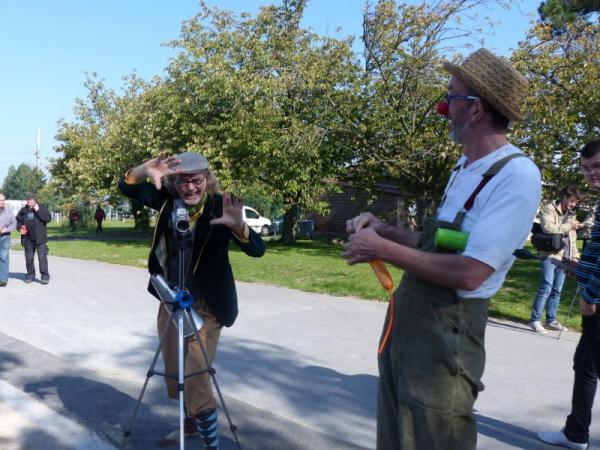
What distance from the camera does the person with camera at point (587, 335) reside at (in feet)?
12.1

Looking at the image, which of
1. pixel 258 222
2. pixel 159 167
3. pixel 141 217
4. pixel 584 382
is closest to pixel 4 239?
pixel 159 167

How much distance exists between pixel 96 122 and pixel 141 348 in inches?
1304

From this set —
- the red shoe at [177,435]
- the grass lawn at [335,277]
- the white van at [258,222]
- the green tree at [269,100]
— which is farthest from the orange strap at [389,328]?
the white van at [258,222]

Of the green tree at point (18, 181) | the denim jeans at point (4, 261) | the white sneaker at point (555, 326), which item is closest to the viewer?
the white sneaker at point (555, 326)

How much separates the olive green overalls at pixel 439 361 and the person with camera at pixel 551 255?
5671 mm

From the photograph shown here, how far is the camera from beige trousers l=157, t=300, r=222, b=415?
3738 mm

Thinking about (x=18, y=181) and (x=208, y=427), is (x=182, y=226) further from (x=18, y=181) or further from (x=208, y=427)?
(x=18, y=181)

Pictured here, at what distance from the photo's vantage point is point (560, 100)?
46.8ft

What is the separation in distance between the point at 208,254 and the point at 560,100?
41.8ft

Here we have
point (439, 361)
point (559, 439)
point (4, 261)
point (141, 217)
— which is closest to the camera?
point (439, 361)

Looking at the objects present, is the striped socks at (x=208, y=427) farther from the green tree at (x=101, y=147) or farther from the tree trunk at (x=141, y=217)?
the tree trunk at (x=141, y=217)

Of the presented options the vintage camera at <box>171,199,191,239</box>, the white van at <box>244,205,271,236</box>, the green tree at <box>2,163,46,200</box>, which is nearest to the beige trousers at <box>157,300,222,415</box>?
the vintage camera at <box>171,199,191,239</box>

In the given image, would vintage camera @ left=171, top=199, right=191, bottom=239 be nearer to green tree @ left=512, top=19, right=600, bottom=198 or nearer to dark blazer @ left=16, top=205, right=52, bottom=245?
dark blazer @ left=16, top=205, right=52, bottom=245

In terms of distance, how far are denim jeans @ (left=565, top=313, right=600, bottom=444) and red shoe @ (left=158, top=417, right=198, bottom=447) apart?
261cm
